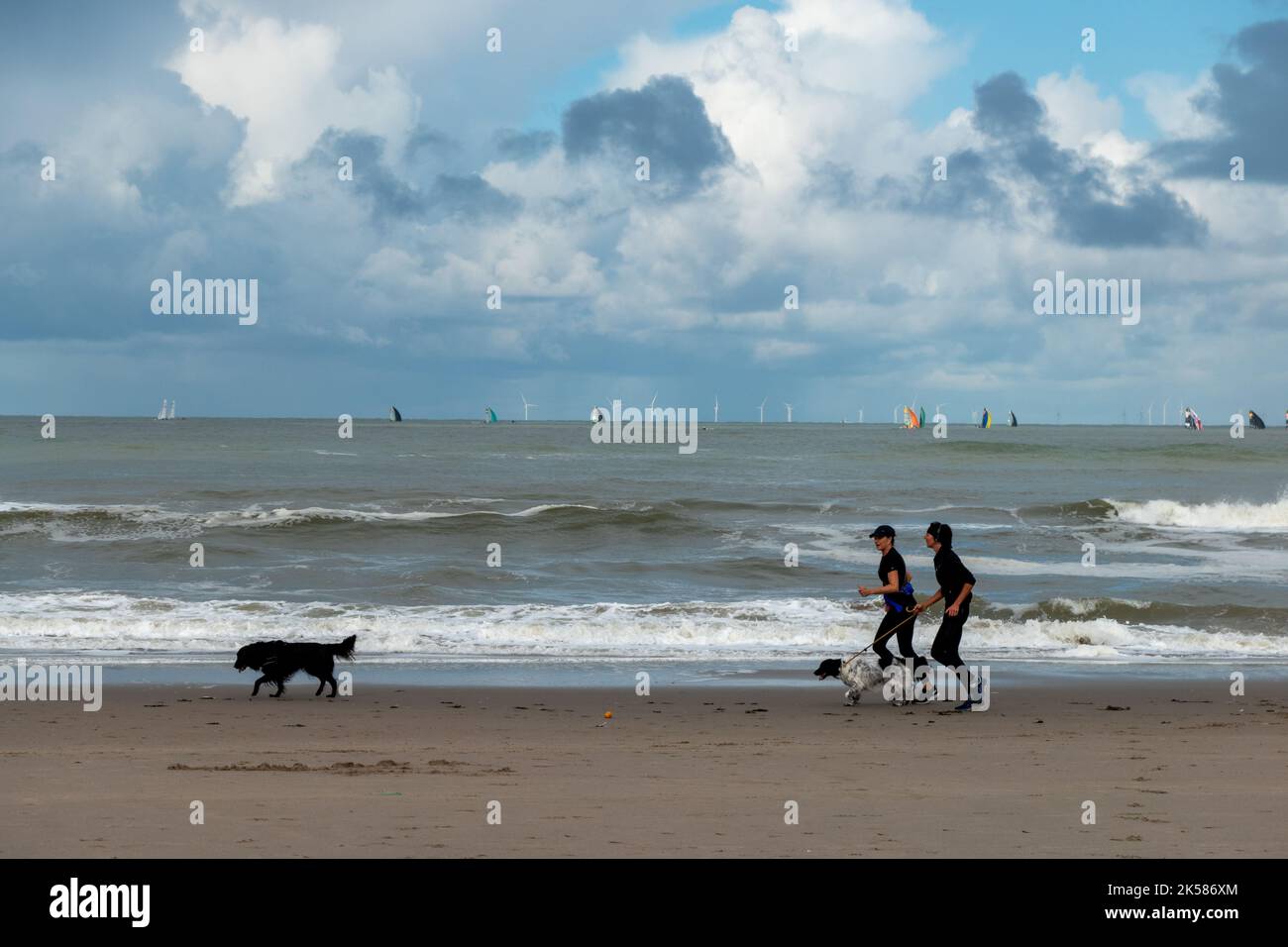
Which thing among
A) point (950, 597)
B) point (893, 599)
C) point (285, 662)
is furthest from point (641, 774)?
point (285, 662)

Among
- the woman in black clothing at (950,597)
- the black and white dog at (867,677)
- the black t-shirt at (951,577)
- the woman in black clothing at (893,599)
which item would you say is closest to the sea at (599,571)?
the black and white dog at (867,677)

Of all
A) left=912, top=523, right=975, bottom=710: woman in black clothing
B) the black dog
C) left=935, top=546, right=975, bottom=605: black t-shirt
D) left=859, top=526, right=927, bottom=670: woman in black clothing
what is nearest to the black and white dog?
left=859, top=526, right=927, bottom=670: woman in black clothing

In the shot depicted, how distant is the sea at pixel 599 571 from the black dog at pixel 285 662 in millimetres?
976

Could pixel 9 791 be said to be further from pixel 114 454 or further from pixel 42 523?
pixel 114 454

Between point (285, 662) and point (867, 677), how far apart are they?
5.45m

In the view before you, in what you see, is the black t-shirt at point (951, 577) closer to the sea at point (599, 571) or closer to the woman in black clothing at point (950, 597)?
the woman in black clothing at point (950, 597)

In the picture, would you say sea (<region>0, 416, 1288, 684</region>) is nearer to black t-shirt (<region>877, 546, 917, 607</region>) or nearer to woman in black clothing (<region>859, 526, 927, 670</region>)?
woman in black clothing (<region>859, 526, 927, 670</region>)

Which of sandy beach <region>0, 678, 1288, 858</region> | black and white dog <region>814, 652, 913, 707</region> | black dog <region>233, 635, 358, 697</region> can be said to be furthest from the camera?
black dog <region>233, 635, 358, 697</region>

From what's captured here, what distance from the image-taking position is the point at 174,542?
24.9 m

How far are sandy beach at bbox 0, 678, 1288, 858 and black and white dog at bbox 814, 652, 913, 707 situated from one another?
0.24 meters

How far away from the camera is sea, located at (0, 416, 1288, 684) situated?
51.3 feet

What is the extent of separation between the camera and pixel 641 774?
849 cm

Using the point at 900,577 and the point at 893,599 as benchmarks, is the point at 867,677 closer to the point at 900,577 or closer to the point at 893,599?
the point at 893,599

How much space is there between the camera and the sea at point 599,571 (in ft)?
51.3
